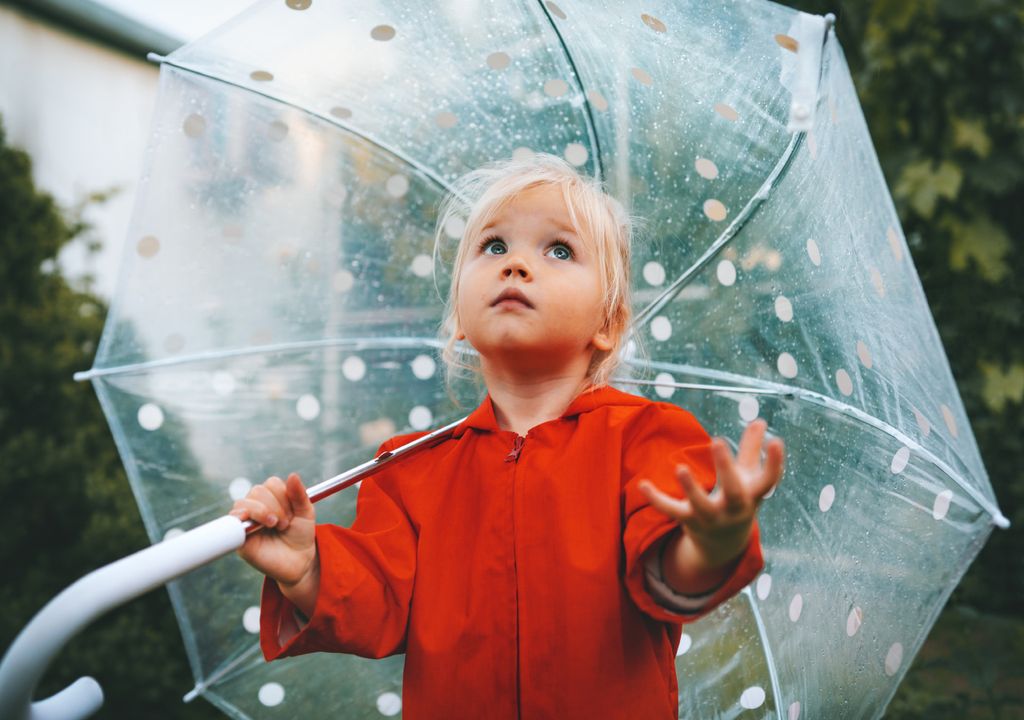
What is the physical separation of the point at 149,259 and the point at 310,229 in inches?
14.6

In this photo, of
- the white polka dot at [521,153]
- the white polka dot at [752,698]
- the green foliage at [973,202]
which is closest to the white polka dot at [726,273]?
the white polka dot at [521,153]

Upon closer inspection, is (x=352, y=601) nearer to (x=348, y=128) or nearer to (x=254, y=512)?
(x=254, y=512)

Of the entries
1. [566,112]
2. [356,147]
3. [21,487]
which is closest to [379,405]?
[356,147]

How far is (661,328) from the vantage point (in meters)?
2.02

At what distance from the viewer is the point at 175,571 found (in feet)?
3.46

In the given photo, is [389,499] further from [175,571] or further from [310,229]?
[310,229]

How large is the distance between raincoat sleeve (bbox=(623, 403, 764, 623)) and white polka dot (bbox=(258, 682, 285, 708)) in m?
1.05

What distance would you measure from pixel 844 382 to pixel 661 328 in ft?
1.49

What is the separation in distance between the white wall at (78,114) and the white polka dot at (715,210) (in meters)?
5.01

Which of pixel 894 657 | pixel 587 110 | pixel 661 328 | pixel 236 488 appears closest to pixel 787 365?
pixel 661 328

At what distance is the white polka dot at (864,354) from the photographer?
1664mm

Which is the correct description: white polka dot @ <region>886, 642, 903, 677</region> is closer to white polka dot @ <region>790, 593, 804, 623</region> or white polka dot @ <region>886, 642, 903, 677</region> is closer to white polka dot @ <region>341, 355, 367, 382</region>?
white polka dot @ <region>790, 593, 804, 623</region>

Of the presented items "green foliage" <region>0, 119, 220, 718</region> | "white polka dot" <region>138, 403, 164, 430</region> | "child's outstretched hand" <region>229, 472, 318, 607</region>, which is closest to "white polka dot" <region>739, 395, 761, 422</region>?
"child's outstretched hand" <region>229, 472, 318, 607</region>

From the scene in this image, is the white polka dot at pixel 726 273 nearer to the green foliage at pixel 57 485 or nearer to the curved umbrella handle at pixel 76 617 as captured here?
the curved umbrella handle at pixel 76 617
